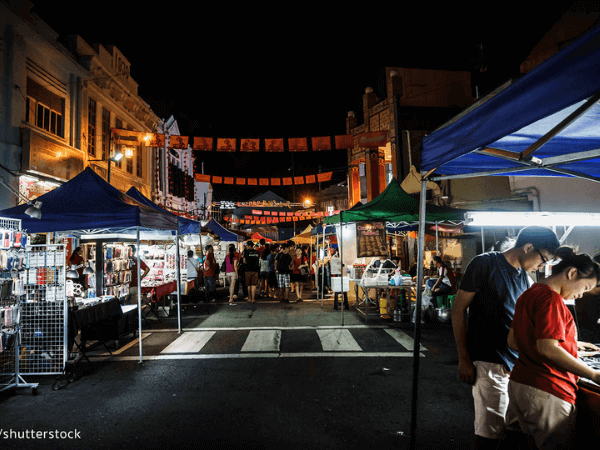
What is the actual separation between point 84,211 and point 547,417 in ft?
23.3

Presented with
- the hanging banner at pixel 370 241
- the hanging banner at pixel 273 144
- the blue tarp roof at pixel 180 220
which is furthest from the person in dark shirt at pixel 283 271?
the hanging banner at pixel 370 241

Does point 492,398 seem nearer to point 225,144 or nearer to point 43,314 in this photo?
point 43,314

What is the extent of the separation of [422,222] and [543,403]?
5.28ft

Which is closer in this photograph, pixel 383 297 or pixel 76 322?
Answer: pixel 76 322

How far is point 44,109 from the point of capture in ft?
43.3

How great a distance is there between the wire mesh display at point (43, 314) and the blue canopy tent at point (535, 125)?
5.71m

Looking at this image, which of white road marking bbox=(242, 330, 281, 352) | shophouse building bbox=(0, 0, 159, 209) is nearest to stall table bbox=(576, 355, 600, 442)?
white road marking bbox=(242, 330, 281, 352)

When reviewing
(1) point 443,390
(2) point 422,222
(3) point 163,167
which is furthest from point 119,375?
(3) point 163,167

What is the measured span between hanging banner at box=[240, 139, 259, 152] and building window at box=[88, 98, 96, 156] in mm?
7821

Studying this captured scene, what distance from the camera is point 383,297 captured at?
35.9 feet

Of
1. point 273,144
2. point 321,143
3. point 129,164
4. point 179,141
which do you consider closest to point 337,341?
point 321,143

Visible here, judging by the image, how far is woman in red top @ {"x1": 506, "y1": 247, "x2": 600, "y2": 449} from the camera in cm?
226

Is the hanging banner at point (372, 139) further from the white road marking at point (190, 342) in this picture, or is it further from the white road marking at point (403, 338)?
the white road marking at point (190, 342)

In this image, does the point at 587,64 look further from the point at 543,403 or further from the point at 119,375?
the point at 119,375
